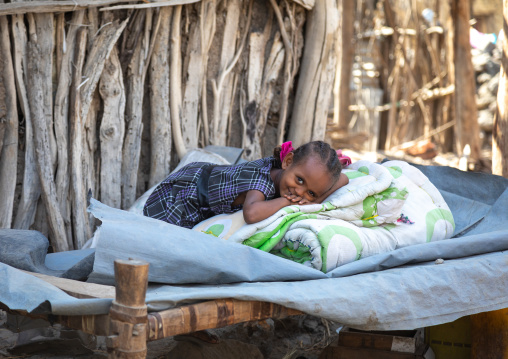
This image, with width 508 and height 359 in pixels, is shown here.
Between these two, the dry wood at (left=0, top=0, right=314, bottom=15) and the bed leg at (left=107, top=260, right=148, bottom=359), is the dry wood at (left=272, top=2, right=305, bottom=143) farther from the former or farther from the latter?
the bed leg at (left=107, top=260, right=148, bottom=359)

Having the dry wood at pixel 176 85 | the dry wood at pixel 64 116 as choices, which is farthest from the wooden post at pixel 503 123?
the dry wood at pixel 64 116

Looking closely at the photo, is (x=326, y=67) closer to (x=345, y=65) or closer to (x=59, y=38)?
(x=59, y=38)

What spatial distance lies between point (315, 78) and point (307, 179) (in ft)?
4.64

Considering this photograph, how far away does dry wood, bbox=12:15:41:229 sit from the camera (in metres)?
2.76

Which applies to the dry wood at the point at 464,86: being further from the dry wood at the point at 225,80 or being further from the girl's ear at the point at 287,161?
the girl's ear at the point at 287,161

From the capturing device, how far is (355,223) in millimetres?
2463

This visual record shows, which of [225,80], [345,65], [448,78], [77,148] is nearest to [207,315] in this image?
[77,148]

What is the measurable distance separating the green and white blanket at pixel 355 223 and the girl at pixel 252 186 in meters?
0.08

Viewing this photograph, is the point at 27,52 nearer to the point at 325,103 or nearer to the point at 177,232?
the point at 177,232

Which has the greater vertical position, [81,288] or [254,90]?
[254,90]

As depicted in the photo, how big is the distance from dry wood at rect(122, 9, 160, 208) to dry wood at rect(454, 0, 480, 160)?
456cm

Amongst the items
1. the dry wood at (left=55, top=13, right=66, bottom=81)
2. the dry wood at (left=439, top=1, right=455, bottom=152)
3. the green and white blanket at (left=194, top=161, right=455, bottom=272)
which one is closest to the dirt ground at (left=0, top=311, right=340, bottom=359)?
the green and white blanket at (left=194, top=161, right=455, bottom=272)

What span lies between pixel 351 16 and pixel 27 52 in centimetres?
549

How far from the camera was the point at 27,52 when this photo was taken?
2.80 m
